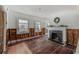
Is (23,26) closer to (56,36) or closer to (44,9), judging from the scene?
(44,9)

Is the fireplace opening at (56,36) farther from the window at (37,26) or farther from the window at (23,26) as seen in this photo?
the window at (23,26)

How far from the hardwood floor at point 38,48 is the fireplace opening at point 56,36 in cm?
9

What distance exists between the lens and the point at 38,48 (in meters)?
1.86

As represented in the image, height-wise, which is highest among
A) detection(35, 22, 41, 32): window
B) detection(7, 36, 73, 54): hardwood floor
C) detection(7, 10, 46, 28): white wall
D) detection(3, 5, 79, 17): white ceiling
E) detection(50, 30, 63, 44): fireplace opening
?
detection(3, 5, 79, 17): white ceiling

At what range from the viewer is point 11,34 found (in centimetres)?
182

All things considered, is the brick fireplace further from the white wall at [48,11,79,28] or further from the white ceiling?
the white ceiling

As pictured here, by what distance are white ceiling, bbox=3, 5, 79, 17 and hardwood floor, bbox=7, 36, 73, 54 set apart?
1.66 feet

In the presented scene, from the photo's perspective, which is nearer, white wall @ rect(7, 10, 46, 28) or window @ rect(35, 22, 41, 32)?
white wall @ rect(7, 10, 46, 28)

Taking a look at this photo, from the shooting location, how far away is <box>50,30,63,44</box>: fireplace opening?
1.92 meters

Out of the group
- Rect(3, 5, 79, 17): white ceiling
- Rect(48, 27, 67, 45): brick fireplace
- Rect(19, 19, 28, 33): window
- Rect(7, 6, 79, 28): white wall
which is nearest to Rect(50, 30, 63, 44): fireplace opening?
Rect(48, 27, 67, 45): brick fireplace

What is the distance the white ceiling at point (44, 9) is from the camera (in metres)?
1.85

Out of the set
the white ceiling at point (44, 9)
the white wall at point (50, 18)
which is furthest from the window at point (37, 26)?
the white ceiling at point (44, 9)

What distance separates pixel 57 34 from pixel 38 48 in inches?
18.0
